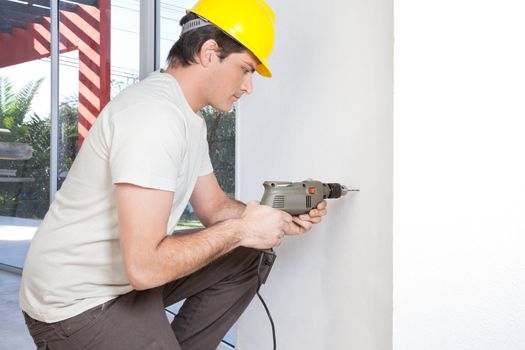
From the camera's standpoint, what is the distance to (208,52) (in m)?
1.42

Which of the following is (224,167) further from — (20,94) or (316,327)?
(20,94)

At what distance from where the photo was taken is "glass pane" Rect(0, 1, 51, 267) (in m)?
4.45

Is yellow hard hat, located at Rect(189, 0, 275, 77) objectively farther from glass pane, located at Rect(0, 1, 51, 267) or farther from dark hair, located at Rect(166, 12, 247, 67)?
glass pane, located at Rect(0, 1, 51, 267)

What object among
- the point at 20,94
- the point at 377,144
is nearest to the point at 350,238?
the point at 377,144

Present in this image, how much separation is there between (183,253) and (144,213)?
0.15 meters

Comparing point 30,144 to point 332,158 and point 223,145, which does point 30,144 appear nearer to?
point 223,145

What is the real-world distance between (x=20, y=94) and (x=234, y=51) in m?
3.79

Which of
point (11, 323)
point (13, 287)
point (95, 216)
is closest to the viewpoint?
point (95, 216)

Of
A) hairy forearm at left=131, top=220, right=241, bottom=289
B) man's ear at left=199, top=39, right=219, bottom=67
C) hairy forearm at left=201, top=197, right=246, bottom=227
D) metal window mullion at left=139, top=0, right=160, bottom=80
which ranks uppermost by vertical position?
metal window mullion at left=139, top=0, right=160, bottom=80

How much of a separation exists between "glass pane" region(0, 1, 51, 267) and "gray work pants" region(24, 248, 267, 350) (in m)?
Answer: 3.26

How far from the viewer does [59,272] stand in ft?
4.39

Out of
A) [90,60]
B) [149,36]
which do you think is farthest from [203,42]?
[90,60]
